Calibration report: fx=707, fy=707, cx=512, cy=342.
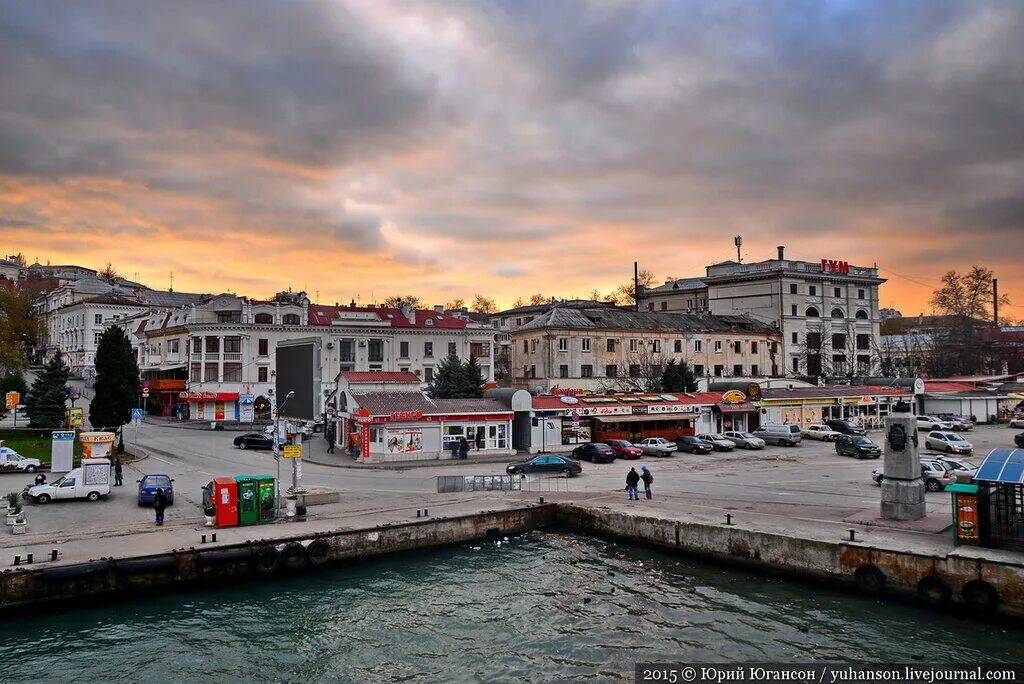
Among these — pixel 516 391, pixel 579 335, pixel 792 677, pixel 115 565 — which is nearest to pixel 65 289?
pixel 579 335

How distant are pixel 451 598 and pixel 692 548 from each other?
31.8 ft

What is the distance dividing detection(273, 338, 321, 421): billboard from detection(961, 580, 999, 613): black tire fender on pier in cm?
2832

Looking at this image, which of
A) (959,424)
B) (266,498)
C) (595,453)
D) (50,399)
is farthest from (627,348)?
(266,498)

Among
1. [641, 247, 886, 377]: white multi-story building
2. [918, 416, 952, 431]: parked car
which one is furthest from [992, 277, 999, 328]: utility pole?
[918, 416, 952, 431]: parked car

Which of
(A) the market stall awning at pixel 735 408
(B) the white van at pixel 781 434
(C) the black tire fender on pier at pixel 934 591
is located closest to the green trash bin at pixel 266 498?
(C) the black tire fender on pier at pixel 934 591

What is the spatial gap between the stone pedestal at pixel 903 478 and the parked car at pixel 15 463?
4280 cm

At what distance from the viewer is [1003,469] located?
2156 cm

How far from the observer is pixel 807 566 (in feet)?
76.3

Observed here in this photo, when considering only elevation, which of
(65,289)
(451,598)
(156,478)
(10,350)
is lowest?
(451,598)

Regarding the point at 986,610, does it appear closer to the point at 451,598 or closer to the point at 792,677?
the point at 792,677

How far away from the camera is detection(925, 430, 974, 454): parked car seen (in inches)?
1874

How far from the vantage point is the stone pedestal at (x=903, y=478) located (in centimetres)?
2572

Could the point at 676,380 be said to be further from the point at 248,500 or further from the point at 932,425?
the point at 248,500

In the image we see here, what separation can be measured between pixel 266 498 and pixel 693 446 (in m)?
32.9
